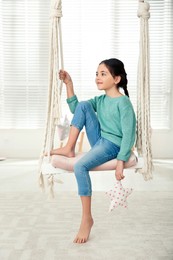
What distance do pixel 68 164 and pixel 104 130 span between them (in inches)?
9.5

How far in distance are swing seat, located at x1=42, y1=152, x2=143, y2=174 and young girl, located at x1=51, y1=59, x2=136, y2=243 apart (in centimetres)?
3

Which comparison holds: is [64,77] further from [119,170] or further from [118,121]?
[119,170]

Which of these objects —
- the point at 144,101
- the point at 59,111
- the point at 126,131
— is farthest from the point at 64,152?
the point at 144,101

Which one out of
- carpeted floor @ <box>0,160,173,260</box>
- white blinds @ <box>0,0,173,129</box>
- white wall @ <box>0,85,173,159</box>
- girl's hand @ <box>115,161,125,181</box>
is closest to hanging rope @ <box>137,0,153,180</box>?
girl's hand @ <box>115,161,125,181</box>

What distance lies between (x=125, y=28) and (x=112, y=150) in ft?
9.90

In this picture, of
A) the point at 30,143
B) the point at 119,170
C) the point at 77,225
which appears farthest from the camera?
the point at 30,143

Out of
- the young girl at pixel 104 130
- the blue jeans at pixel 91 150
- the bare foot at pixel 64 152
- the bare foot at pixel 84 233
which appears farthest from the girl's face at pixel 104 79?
the bare foot at pixel 84 233

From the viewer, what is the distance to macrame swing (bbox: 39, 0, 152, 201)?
1879mm

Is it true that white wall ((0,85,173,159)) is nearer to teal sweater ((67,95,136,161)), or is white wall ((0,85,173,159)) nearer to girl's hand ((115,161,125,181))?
teal sweater ((67,95,136,161))

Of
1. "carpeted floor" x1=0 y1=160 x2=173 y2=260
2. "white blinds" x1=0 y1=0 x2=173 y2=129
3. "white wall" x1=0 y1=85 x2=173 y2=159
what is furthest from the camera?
"white wall" x1=0 y1=85 x2=173 y2=159

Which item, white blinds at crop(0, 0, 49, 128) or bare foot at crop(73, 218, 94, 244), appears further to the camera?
white blinds at crop(0, 0, 49, 128)

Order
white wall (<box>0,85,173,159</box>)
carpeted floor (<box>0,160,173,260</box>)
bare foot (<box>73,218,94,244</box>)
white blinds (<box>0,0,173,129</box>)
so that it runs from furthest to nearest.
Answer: white wall (<box>0,85,173,159</box>), white blinds (<box>0,0,173,129</box>), bare foot (<box>73,218,94,244</box>), carpeted floor (<box>0,160,173,260</box>)

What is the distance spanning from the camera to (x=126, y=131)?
6.23 feet

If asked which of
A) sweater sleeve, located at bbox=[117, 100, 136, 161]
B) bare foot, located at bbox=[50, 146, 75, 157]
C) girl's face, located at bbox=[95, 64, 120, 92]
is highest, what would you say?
girl's face, located at bbox=[95, 64, 120, 92]
